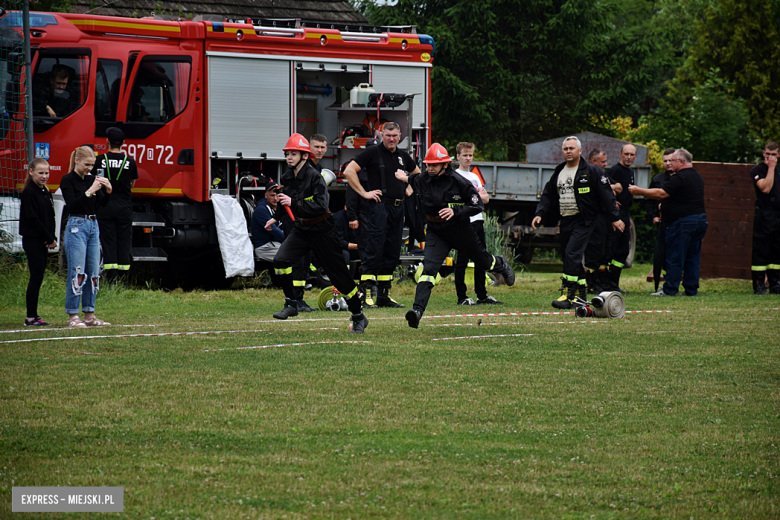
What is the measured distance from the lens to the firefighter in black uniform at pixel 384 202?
1140 cm

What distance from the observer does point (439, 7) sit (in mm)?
28234

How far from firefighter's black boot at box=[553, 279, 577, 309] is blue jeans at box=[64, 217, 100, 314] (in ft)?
17.9

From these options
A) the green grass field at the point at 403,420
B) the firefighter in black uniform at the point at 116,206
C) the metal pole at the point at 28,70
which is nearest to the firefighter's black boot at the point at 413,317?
the green grass field at the point at 403,420

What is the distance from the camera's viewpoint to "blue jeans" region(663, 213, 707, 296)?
1340 cm

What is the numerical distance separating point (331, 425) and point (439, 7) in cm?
2476

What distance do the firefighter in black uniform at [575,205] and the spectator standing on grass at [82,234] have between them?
194 inches

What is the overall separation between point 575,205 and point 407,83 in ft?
15.8

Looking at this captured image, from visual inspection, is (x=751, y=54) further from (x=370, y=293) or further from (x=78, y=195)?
(x=78, y=195)

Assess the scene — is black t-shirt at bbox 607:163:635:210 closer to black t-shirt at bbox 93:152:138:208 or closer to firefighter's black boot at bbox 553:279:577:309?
firefighter's black boot at bbox 553:279:577:309

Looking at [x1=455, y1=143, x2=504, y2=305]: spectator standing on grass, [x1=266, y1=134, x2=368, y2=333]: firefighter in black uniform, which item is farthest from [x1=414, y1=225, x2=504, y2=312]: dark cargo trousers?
[x1=455, y1=143, x2=504, y2=305]: spectator standing on grass

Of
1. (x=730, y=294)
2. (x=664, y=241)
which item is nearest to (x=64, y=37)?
(x=664, y=241)

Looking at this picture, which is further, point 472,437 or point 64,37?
point 64,37

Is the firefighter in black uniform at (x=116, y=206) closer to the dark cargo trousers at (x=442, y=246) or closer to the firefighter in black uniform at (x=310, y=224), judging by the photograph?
the firefighter in black uniform at (x=310, y=224)

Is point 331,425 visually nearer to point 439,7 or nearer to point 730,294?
point 730,294
